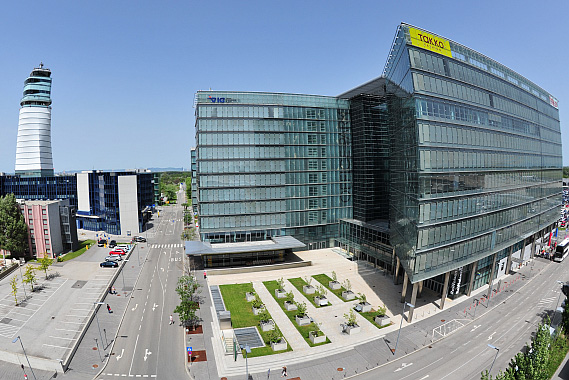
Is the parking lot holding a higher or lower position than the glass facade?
lower

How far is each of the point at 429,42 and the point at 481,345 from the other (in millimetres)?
47202

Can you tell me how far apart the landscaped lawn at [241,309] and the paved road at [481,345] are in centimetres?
1385

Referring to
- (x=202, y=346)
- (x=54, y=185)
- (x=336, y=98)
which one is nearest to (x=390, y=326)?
(x=202, y=346)

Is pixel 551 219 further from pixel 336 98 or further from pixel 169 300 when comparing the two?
pixel 169 300

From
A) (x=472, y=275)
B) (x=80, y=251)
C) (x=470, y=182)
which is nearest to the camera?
(x=470, y=182)

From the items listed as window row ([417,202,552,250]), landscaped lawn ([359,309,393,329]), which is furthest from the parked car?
window row ([417,202,552,250])

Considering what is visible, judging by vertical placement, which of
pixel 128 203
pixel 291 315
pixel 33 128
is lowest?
pixel 291 315

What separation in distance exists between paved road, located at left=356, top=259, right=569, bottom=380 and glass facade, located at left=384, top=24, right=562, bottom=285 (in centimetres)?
993

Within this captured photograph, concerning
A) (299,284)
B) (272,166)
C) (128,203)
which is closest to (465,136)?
(299,284)

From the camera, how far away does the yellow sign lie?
155 ft

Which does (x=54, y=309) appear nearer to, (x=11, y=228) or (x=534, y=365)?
(x=11, y=228)

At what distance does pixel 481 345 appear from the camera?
1789 inches

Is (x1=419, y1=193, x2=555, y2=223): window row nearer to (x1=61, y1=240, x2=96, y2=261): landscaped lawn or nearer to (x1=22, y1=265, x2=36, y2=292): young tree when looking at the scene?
(x1=22, y1=265, x2=36, y2=292): young tree

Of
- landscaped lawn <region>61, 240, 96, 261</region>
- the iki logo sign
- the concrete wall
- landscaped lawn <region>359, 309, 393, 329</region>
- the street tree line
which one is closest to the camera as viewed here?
the street tree line
